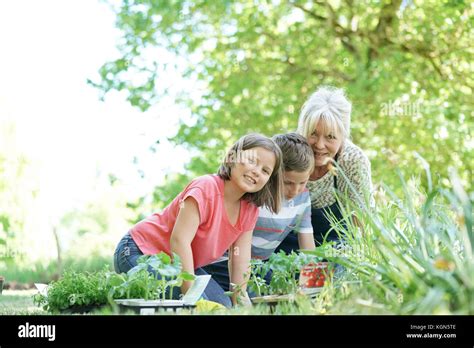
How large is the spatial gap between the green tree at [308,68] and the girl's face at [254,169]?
3201mm

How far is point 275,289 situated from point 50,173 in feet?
13.8

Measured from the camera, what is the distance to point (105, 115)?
19.7 feet

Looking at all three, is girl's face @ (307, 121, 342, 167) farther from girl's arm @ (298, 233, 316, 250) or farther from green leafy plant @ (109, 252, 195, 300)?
green leafy plant @ (109, 252, 195, 300)

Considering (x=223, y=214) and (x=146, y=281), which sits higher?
(x=223, y=214)

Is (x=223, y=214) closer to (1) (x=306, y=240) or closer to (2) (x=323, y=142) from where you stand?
(1) (x=306, y=240)

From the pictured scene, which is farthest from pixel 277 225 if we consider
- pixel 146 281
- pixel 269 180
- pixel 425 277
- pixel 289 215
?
pixel 425 277

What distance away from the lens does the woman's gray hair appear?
9.96ft

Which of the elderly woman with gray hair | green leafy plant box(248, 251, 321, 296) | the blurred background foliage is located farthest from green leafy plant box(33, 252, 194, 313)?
the blurred background foliage

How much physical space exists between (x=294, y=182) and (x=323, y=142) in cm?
26

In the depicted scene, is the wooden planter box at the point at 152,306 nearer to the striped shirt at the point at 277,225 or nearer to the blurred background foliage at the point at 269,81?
the striped shirt at the point at 277,225

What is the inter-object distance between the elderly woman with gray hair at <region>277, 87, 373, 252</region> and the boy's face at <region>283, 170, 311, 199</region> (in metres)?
0.14

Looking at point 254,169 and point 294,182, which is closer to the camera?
point 254,169

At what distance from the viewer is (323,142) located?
9.94ft
